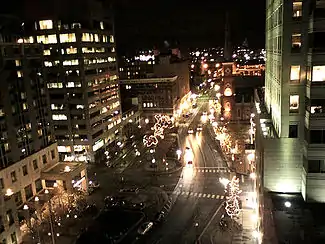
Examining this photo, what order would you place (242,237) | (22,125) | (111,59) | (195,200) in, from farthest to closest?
(111,59) < (22,125) < (195,200) < (242,237)

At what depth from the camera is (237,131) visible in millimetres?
104062

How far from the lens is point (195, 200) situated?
58.9m

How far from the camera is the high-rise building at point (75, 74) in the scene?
80.2 metres

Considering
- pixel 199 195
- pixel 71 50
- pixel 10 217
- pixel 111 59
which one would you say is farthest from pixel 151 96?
pixel 10 217

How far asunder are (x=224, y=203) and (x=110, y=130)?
47.9 m

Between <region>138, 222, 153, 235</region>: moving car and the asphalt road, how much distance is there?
0.71m

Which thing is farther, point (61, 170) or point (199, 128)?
point (199, 128)

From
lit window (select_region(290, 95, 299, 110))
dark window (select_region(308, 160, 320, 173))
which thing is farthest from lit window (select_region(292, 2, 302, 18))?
dark window (select_region(308, 160, 320, 173))

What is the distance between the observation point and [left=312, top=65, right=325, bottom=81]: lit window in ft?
98.9

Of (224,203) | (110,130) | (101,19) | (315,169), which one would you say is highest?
(101,19)

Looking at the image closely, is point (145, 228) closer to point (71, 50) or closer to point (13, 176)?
point (13, 176)

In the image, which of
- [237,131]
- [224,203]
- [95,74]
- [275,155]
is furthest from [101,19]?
[275,155]

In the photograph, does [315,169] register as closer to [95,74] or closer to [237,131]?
[95,74]

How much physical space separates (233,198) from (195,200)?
6.54 meters
